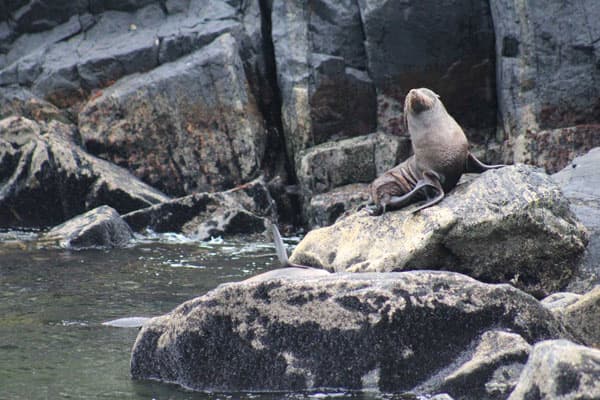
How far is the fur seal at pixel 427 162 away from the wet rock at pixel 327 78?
19.0 ft

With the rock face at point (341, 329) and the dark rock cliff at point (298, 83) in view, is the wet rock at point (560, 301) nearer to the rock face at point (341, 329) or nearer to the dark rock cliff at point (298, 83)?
the rock face at point (341, 329)

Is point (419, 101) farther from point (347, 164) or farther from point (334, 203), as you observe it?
point (347, 164)

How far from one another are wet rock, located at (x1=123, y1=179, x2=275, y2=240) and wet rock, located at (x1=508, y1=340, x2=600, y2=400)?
8.89m

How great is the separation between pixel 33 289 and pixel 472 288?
4888 mm

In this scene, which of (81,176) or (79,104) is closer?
(81,176)

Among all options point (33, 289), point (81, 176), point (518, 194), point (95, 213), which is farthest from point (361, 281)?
point (81, 176)

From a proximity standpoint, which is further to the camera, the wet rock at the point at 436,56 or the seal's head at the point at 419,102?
the wet rock at the point at 436,56

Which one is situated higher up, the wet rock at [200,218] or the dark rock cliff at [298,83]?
the dark rock cliff at [298,83]

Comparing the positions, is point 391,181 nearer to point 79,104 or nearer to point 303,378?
point 303,378

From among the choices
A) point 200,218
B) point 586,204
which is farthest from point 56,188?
point 586,204

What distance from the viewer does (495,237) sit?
650 centimetres

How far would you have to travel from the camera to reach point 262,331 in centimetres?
456

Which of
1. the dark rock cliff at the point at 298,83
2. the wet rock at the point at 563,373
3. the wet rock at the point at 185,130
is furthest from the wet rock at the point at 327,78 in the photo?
the wet rock at the point at 563,373

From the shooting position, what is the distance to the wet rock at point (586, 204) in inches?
258
